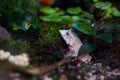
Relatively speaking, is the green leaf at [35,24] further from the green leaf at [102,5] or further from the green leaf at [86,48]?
the green leaf at [102,5]

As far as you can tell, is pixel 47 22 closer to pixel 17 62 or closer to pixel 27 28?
pixel 27 28

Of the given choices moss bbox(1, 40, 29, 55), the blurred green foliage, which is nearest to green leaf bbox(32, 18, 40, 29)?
the blurred green foliage

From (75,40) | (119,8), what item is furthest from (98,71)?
(119,8)

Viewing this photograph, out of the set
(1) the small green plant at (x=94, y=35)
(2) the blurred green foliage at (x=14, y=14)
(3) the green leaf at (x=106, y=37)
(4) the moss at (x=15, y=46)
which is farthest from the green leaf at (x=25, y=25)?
(3) the green leaf at (x=106, y=37)

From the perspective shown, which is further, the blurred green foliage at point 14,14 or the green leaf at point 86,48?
the blurred green foliage at point 14,14

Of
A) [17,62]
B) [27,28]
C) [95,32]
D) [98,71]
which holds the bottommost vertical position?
[98,71]

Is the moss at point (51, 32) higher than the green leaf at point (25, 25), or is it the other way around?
the green leaf at point (25, 25)

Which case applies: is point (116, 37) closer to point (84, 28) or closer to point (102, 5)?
point (84, 28)

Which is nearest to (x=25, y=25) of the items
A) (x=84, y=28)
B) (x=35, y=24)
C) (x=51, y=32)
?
(x=35, y=24)

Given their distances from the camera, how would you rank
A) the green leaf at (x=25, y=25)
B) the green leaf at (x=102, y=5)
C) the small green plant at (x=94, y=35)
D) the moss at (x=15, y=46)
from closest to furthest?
the moss at (x=15, y=46) < the small green plant at (x=94, y=35) < the green leaf at (x=25, y=25) < the green leaf at (x=102, y=5)
